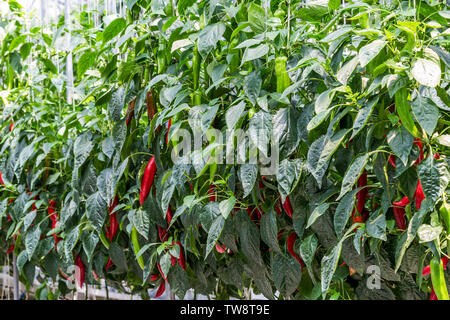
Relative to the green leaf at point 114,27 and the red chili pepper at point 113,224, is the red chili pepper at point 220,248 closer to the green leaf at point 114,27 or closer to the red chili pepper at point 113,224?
the red chili pepper at point 113,224

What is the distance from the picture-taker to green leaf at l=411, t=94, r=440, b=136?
73 cm

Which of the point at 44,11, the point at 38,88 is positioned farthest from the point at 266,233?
the point at 44,11

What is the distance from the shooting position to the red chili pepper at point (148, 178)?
121 centimetres

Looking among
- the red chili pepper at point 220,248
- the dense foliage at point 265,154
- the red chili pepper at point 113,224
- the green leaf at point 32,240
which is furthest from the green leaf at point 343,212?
the green leaf at point 32,240

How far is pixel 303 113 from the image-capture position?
0.93 m

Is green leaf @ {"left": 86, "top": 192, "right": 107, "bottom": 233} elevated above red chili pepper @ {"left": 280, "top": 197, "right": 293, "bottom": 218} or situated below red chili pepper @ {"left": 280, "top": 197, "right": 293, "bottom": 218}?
below

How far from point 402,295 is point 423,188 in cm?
34

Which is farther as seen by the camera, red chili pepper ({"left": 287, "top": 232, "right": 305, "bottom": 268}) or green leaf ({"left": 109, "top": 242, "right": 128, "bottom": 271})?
green leaf ({"left": 109, "top": 242, "right": 128, "bottom": 271})

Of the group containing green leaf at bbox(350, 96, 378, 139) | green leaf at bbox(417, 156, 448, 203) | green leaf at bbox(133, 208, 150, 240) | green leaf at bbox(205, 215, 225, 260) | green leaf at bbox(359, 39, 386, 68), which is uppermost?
green leaf at bbox(359, 39, 386, 68)

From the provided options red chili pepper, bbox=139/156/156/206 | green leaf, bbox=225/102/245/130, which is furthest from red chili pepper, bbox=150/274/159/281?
green leaf, bbox=225/102/245/130

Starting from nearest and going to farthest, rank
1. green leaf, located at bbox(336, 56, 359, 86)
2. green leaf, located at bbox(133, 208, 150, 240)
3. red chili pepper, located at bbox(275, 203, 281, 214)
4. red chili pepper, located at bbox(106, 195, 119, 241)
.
Answer: green leaf, located at bbox(336, 56, 359, 86)
red chili pepper, located at bbox(275, 203, 281, 214)
green leaf, located at bbox(133, 208, 150, 240)
red chili pepper, located at bbox(106, 195, 119, 241)

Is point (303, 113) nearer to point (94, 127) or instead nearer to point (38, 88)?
point (94, 127)

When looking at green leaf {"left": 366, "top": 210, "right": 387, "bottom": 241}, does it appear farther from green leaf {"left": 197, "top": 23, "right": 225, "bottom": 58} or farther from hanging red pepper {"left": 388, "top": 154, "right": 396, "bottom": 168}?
green leaf {"left": 197, "top": 23, "right": 225, "bottom": 58}

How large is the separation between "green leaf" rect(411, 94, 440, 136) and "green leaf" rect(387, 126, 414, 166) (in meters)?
0.04
